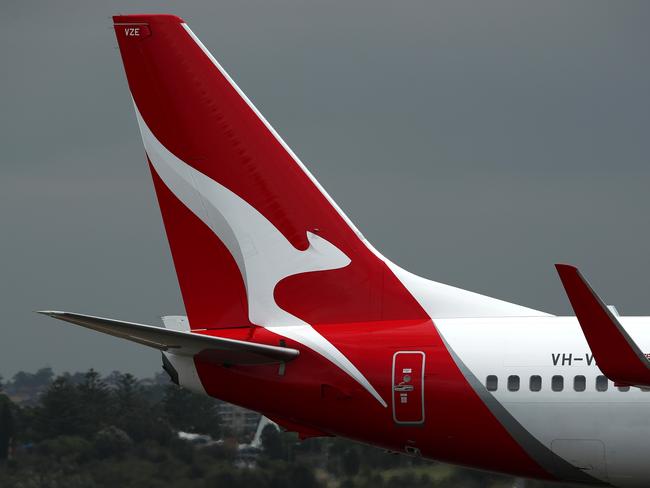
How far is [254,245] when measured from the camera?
24.6m

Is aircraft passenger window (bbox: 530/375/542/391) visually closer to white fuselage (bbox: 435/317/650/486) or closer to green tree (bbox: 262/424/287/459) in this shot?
white fuselage (bbox: 435/317/650/486)

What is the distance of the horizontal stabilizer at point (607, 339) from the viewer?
20.7 metres

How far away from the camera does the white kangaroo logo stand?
79.9 feet

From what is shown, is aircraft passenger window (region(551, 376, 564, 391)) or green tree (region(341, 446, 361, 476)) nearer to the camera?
aircraft passenger window (region(551, 376, 564, 391))

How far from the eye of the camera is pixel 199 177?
24703 mm

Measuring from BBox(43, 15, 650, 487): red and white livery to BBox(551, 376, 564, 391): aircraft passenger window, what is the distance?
14 millimetres

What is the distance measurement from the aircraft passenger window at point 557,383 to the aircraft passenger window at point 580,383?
0.60 feet

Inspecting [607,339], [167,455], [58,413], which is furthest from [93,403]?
[607,339]

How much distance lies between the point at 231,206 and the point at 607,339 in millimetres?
6607

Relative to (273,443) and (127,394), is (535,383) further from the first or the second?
(127,394)

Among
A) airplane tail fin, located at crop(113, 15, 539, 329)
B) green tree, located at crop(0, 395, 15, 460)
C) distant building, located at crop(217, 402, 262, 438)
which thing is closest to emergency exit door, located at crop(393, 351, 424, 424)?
airplane tail fin, located at crop(113, 15, 539, 329)

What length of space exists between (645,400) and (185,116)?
842 cm

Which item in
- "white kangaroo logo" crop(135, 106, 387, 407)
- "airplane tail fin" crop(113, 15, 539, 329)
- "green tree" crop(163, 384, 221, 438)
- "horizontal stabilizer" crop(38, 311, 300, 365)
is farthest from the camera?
"green tree" crop(163, 384, 221, 438)

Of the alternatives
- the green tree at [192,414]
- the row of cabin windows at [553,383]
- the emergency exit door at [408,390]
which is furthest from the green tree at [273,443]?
the row of cabin windows at [553,383]
